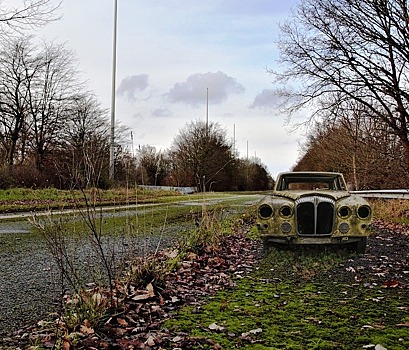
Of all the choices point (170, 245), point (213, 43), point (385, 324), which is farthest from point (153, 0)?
point (385, 324)

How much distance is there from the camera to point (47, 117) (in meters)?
33.5

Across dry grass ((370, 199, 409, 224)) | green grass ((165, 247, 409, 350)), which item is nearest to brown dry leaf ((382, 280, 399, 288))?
green grass ((165, 247, 409, 350))

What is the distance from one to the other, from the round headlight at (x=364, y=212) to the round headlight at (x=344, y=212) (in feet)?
0.54

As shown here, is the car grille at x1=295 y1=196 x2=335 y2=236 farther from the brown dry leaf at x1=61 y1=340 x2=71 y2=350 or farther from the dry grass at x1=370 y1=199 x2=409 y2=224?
the dry grass at x1=370 y1=199 x2=409 y2=224

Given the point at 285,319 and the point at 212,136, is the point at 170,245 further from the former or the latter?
the point at 212,136

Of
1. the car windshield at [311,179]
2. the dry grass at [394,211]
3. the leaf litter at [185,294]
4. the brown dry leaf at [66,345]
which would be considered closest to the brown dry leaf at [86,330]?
the leaf litter at [185,294]

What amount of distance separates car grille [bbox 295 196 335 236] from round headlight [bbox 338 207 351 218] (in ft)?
0.37

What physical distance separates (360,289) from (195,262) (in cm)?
233

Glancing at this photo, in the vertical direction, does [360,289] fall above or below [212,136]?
below

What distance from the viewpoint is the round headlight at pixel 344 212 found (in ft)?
21.5

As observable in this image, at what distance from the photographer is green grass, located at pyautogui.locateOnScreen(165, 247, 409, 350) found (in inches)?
134

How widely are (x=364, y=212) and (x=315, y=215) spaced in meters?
0.71

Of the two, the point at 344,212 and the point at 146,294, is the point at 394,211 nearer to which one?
the point at 344,212

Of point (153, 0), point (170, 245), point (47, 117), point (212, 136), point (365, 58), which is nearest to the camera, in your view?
point (170, 245)
